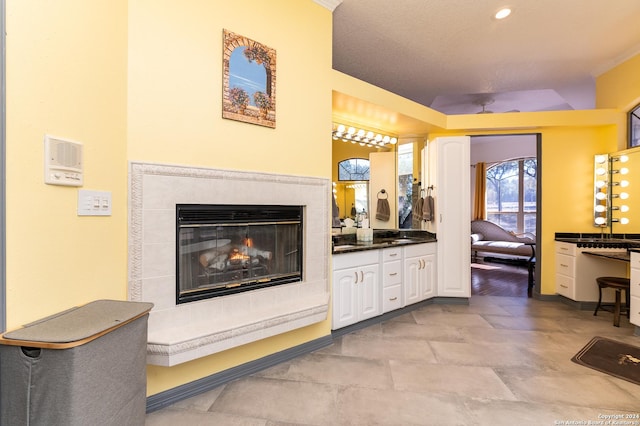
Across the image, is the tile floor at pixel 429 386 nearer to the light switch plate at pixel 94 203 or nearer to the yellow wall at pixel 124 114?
the yellow wall at pixel 124 114

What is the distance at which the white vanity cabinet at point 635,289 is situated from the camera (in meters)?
2.97

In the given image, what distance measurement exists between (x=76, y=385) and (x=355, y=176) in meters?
3.30

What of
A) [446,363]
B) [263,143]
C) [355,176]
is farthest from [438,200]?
[263,143]

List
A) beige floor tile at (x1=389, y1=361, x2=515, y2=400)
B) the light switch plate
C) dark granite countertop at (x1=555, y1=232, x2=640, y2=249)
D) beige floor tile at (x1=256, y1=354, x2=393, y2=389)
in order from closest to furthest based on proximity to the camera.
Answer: the light switch plate
beige floor tile at (x1=389, y1=361, x2=515, y2=400)
beige floor tile at (x1=256, y1=354, x2=393, y2=389)
dark granite countertop at (x1=555, y1=232, x2=640, y2=249)

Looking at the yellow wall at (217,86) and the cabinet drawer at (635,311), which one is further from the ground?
the yellow wall at (217,86)

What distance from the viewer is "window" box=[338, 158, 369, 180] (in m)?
3.82

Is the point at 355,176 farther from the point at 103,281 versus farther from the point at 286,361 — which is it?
the point at 103,281

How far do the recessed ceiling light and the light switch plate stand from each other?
3.48m

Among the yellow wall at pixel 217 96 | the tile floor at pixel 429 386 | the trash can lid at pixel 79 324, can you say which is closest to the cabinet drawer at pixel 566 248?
the tile floor at pixel 429 386

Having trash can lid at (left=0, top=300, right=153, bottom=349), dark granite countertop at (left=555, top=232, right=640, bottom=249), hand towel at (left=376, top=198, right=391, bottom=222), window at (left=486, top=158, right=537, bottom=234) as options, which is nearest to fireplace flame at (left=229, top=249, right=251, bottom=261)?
trash can lid at (left=0, top=300, right=153, bottom=349)

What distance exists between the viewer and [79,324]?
1.24 m

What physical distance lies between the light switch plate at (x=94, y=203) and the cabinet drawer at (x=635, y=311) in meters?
4.40

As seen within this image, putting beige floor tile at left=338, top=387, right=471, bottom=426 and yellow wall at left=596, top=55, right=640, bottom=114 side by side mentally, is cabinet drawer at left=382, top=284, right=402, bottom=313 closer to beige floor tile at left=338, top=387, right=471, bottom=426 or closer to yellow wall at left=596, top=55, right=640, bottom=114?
beige floor tile at left=338, top=387, right=471, bottom=426

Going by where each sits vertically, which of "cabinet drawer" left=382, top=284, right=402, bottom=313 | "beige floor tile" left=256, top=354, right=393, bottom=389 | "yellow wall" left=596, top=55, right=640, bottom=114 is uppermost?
"yellow wall" left=596, top=55, right=640, bottom=114
